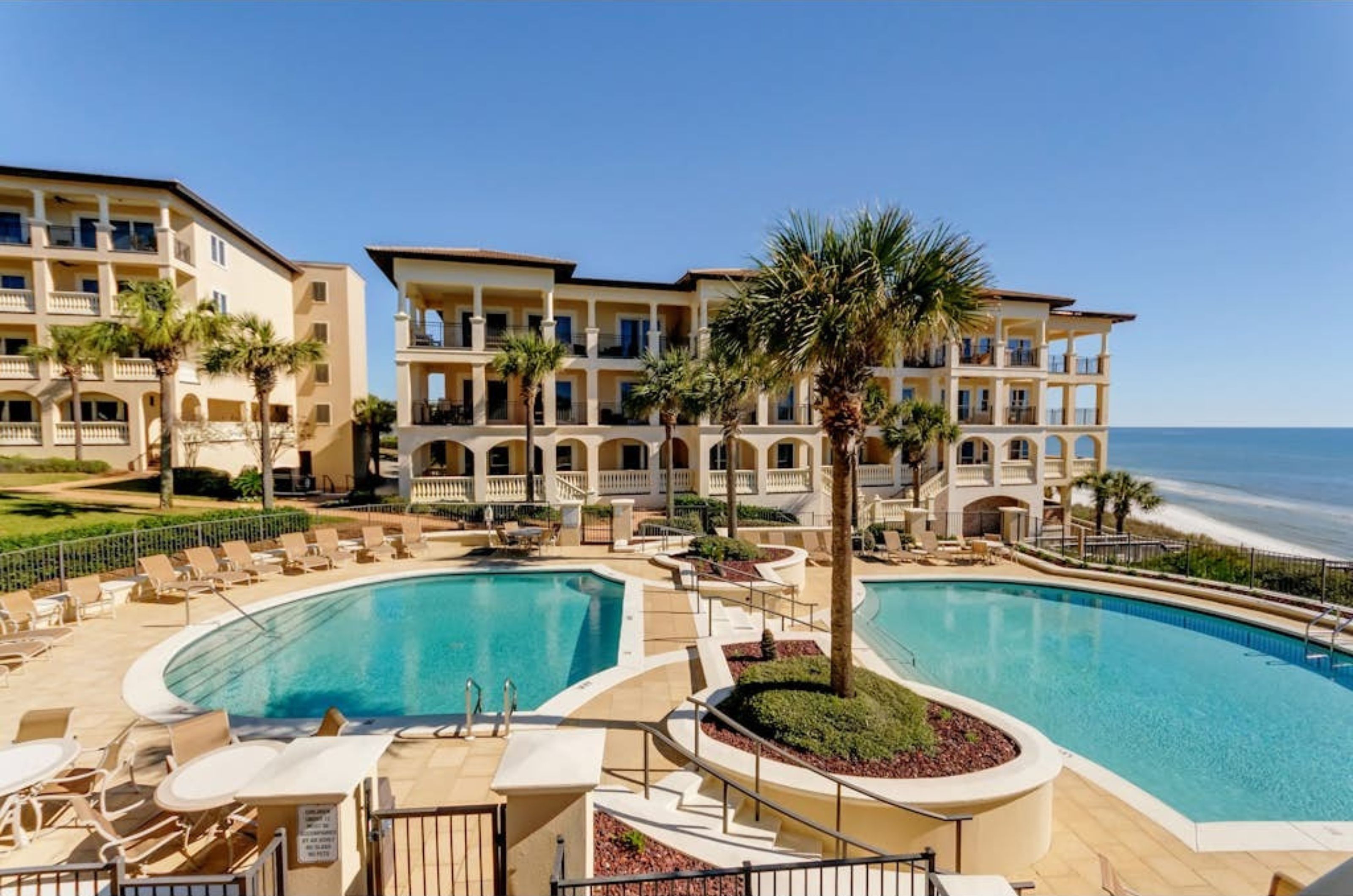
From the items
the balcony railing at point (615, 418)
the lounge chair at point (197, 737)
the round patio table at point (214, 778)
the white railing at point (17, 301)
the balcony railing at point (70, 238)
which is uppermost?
the balcony railing at point (70, 238)

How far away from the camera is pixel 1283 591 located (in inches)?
659

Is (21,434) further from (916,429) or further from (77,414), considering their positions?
(916,429)

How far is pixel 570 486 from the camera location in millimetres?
27578

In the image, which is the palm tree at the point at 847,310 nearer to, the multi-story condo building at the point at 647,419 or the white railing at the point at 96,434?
the multi-story condo building at the point at 647,419

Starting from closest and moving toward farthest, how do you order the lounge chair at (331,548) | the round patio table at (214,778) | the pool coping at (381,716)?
1. the round patio table at (214,778)
2. the pool coping at (381,716)
3. the lounge chair at (331,548)

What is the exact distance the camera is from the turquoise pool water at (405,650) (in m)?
10.2

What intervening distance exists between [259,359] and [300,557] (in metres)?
8.80

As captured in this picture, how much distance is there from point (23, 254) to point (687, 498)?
32596 millimetres

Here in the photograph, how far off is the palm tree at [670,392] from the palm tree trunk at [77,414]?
25.3m

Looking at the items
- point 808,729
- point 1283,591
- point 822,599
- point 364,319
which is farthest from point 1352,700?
point 364,319

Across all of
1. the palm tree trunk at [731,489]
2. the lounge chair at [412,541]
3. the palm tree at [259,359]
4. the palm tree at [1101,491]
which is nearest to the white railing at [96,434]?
the palm tree at [259,359]

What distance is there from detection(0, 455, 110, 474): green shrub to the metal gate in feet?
104

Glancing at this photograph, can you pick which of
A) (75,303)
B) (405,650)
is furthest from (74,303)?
(405,650)

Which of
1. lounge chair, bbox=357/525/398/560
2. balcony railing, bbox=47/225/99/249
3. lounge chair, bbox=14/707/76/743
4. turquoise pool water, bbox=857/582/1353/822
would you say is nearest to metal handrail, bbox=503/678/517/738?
lounge chair, bbox=14/707/76/743
